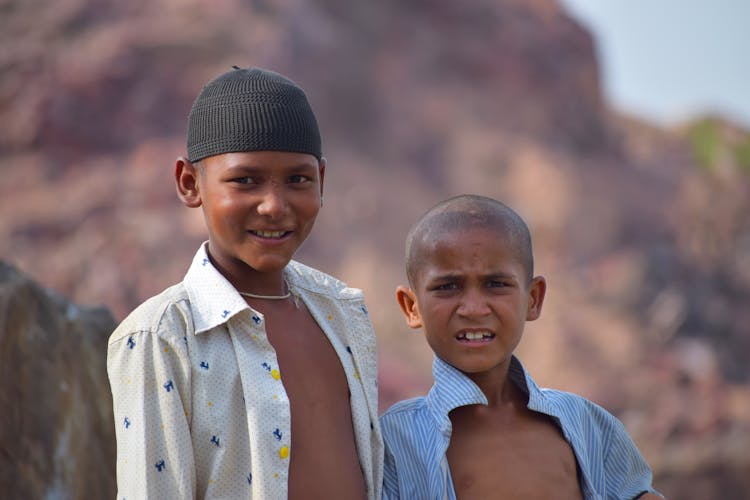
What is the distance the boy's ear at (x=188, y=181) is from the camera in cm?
219

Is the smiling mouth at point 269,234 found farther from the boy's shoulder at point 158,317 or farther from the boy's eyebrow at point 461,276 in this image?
the boy's eyebrow at point 461,276

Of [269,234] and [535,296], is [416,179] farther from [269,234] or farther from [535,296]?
[269,234]

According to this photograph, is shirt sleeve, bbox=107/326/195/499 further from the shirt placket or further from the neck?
the neck

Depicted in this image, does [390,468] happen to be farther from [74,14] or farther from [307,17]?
[307,17]

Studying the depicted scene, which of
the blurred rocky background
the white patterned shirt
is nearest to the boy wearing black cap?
the white patterned shirt

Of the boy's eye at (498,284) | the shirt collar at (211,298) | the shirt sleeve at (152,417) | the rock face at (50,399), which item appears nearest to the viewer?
the shirt sleeve at (152,417)

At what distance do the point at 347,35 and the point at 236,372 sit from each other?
1390cm

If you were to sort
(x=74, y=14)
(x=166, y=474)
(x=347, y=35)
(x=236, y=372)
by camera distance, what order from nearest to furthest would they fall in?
(x=166, y=474) < (x=236, y=372) < (x=74, y=14) < (x=347, y=35)

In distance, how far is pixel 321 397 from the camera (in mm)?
2150

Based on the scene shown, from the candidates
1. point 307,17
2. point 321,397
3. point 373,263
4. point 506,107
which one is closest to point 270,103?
point 321,397

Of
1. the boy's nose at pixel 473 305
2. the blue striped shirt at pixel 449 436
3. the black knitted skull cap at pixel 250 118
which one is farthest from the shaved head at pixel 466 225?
the black knitted skull cap at pixel 250 118

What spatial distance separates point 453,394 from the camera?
7.53ft

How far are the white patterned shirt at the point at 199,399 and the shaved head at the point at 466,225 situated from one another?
1.68ft

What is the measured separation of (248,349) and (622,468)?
1.05 metres
